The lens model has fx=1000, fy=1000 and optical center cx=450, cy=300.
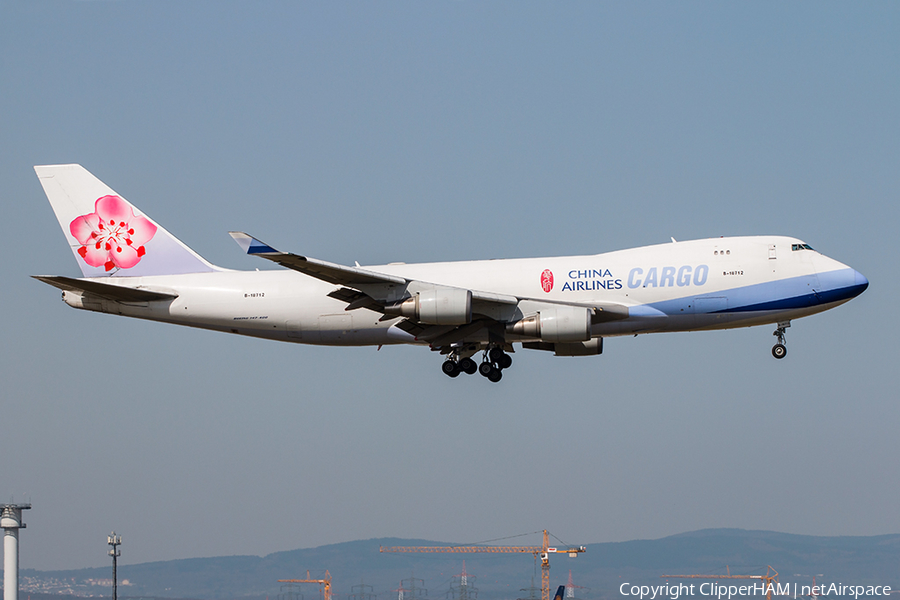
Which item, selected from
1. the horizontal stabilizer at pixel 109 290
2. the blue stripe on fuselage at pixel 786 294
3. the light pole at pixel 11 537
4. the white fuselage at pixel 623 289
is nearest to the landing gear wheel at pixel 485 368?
the white fuselage at pixel 623 289

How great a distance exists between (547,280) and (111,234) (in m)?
18.3

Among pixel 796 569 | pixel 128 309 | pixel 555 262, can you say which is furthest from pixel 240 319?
pixel 796 569

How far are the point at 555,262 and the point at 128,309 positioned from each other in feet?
54.2

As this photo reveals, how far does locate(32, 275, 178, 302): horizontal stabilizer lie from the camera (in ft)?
119

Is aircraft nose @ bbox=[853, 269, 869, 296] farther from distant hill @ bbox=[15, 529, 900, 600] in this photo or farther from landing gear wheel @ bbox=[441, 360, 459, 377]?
distant hill @ bbox=[15, 529, 900, 600]

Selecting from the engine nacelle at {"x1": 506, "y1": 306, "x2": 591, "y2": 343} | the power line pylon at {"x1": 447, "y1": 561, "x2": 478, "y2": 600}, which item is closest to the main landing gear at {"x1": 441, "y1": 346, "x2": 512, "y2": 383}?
the engine nacelle at {"x1": 506, "y1": 306, "x2": 591, "y2": 343}

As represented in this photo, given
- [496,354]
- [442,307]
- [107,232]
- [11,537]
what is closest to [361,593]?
[11,537]

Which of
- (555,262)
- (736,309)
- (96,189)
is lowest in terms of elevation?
(736,309)

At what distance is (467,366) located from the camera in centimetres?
3875

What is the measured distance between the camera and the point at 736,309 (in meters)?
35.1

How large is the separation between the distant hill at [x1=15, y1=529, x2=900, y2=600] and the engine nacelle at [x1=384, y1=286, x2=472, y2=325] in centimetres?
10733

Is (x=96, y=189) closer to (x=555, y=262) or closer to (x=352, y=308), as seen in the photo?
(x=352, y=308)

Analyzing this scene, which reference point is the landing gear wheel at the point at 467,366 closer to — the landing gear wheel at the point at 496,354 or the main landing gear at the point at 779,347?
the landing gear wheel at the point at 496,354

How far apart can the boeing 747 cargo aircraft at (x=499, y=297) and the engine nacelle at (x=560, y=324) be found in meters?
0.04
